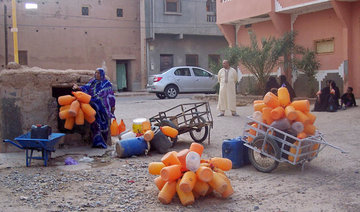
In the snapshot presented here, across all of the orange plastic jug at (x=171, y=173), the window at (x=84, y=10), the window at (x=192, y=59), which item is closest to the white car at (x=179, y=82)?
the window at (x=192, y=59)

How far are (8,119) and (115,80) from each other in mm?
19114

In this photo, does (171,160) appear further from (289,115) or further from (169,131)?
(169,131)

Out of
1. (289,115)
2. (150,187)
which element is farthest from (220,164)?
(289,115)

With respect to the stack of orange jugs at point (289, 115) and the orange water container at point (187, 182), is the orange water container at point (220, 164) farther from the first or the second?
the stack of orange jugs at point (289, 115)

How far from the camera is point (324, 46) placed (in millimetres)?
14805

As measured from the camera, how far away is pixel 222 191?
14.2 ft

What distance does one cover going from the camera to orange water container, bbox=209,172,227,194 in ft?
14.1

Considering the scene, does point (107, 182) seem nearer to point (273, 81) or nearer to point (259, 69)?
point (273, 81)

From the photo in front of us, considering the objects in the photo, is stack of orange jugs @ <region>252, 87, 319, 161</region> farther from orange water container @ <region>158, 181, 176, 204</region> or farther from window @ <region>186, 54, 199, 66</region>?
window @ <region>186, 54, 199, 66</region>

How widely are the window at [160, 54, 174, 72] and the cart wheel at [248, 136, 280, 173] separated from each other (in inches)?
861

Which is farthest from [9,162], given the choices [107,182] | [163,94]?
[163,94]

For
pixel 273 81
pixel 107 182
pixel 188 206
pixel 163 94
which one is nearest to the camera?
pixel 188 206

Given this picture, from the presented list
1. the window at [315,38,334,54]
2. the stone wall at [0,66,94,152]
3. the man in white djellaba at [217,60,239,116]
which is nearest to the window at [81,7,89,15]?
the window at [315,38,334,54]

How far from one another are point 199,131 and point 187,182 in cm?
377
